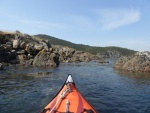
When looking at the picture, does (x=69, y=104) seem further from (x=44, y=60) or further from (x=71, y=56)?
(x=71, y=56)

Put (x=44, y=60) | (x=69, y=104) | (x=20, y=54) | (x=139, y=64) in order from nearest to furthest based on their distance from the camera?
(x=69, y=104) < (x=139, y=64) < (x=44, y=60) < (x=20, y=54)

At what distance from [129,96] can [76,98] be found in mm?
9022

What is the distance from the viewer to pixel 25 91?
2014cm

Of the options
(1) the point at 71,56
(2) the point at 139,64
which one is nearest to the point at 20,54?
(2) the point at 139,64

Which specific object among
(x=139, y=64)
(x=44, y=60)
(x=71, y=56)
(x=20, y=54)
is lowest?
(x=44, y=60)

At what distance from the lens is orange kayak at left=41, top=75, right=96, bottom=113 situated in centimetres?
1051

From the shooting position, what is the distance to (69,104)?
11047 millimetres

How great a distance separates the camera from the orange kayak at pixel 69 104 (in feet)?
34.5

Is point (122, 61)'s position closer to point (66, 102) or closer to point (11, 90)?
point (11, 90)

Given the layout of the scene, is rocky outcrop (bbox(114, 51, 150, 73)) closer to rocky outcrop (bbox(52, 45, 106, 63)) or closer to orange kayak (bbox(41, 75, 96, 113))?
rocky outcrop (bbox(52, 45, 106, 63))

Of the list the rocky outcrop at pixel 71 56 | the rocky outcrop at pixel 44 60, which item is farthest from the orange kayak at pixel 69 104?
the rocky outcrop at pixel 71 56

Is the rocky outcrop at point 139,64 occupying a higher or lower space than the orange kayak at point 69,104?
higher

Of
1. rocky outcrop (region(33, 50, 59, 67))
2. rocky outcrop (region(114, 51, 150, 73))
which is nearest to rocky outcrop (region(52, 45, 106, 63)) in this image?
rocky outcrop (region(33, 50, 59, 67))

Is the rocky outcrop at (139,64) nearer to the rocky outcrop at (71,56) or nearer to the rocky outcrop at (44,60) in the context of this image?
the rocky outcrop at (44,60)
